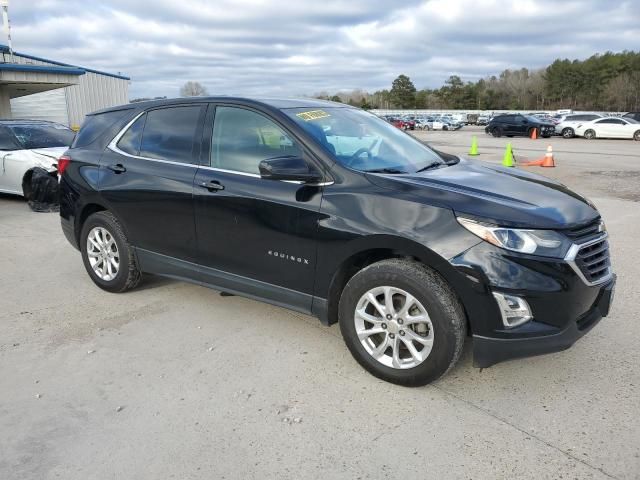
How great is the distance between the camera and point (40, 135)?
10.0 m

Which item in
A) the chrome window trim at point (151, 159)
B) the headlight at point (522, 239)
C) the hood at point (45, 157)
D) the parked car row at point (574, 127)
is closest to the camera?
the headlight at point (522, 239)

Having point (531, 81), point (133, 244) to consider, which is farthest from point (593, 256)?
point (531, 81)

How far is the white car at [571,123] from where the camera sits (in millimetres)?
32594

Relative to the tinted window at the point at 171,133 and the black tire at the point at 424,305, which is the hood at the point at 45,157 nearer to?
the tinted window at the point at 171,133

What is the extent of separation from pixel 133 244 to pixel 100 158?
862 mm

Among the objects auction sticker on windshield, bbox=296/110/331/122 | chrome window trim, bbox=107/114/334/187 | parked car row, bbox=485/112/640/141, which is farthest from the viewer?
parked car row, bbox=485/112/640/141

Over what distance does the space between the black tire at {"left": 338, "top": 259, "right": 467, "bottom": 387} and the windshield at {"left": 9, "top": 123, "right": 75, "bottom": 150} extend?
855 centimetres

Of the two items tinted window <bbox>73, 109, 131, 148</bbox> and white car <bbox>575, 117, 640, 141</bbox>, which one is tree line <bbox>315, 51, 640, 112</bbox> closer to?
white car <bbox>575, 117, 640, 141</bbox>

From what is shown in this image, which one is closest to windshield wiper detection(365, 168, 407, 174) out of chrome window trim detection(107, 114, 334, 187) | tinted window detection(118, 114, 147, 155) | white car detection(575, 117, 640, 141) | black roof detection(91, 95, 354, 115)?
chrome window trim detection(107, 114, 334, 187)

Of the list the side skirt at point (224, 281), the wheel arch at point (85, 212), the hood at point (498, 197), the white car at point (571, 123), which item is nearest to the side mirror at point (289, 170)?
the hood at point (498, 197)

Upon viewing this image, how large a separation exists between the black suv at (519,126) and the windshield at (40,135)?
30564mm

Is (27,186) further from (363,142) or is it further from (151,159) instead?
(363,142)

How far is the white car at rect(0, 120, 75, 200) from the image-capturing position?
9.24m

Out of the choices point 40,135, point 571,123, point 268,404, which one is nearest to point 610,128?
point 571,123
